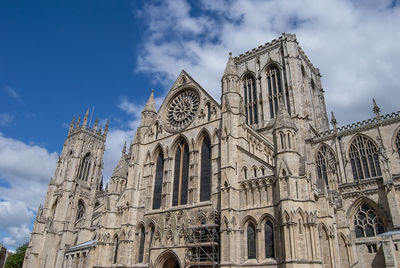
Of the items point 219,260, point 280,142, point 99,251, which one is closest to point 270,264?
point 219,260

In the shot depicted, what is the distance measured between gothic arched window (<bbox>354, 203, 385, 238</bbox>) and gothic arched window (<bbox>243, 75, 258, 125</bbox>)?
16.6m

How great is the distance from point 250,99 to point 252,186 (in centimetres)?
2348

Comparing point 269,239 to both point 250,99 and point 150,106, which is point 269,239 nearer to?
point 150,106

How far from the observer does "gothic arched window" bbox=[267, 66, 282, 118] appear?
128 ft

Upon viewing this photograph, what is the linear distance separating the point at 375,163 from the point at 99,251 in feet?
89.5

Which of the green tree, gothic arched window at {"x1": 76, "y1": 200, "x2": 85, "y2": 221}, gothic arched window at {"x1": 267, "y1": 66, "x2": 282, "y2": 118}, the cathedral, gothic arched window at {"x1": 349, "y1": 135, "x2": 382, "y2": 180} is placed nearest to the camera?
the cathedral

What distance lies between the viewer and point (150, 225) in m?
25.1

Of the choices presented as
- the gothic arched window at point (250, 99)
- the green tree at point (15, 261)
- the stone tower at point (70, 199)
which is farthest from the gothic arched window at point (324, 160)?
the green tree at point (15, 261)

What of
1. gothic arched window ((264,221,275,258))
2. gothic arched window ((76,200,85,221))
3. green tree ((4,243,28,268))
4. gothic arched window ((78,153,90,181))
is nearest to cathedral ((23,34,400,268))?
gothic arched window ((264,221,275,258))

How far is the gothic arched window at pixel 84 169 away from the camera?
56775mm

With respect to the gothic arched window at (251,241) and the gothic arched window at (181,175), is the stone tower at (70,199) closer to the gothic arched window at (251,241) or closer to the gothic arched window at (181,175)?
the gothic arched window at (181,175)

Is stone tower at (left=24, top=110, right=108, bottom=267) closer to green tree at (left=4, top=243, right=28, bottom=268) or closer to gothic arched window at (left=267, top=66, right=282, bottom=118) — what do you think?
green tree at (left=4, top=243, right=28, bottom=268)

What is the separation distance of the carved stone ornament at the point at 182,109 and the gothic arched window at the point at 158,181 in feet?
9.65

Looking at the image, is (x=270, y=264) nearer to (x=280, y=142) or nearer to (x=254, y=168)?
(x=254, y=168)
